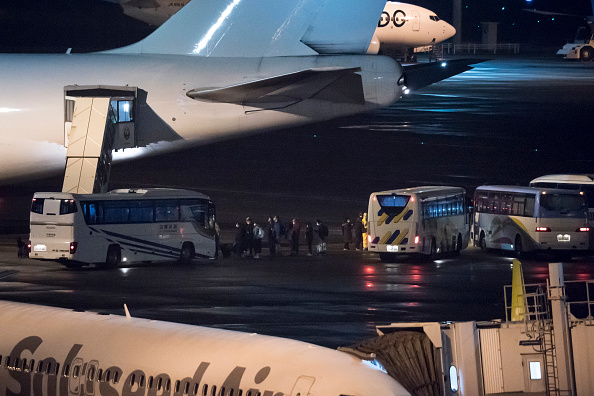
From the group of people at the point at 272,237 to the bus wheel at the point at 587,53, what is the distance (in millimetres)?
96746

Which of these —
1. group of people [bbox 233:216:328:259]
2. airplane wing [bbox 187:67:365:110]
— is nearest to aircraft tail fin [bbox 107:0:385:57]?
airplane wing [bbox 187:67:365:110]

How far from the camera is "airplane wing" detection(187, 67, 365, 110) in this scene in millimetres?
39625

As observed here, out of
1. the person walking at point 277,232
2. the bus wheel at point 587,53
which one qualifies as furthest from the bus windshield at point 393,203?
the bus wheel at point 587,53

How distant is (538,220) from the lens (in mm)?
45625

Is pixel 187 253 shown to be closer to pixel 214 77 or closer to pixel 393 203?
pixel 214 77

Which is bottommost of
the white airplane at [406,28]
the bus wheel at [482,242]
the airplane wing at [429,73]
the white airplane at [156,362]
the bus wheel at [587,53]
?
the bus wheel at [482,242]

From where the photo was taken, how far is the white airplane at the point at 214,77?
4125 centimetres

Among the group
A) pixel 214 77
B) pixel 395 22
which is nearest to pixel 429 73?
pixel 214 77

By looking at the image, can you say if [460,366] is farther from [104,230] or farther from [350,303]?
[104,230]

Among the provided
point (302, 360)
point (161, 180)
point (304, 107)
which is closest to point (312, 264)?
point (304, 107)

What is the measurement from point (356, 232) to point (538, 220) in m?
8.46

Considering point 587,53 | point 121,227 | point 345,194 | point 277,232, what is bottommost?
point 277,232

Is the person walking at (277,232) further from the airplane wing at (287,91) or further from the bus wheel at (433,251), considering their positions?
the bus wheel at (433,251)

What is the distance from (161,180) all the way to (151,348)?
143 ft
